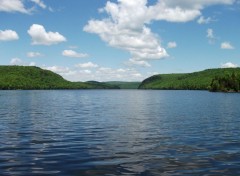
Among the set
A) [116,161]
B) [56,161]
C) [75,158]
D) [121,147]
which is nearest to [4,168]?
[56,161]

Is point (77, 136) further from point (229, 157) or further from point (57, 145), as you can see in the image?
point (229, 157)

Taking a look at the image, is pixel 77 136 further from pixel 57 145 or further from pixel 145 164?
pixel 145 164

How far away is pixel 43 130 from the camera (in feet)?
152

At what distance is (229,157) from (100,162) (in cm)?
1058

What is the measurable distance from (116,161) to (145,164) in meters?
2.36

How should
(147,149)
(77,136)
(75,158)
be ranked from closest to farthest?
1. (75,158)
2. (147,149)
3. (77,136)

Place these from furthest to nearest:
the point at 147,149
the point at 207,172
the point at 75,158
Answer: the point at 147,149 < the point at 75,158 < the point at 207,172

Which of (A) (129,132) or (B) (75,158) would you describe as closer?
(B) (75,158)

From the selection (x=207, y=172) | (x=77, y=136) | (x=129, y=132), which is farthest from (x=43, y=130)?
(x=207, y=172)

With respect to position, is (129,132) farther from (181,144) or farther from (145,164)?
(145,164)

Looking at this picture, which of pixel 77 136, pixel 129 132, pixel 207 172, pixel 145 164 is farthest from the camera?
pixel 129 132

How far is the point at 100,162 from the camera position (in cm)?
2664

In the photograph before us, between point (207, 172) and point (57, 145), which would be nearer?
point (207, 172)

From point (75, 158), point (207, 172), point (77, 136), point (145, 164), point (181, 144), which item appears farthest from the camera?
point (77, 136)
